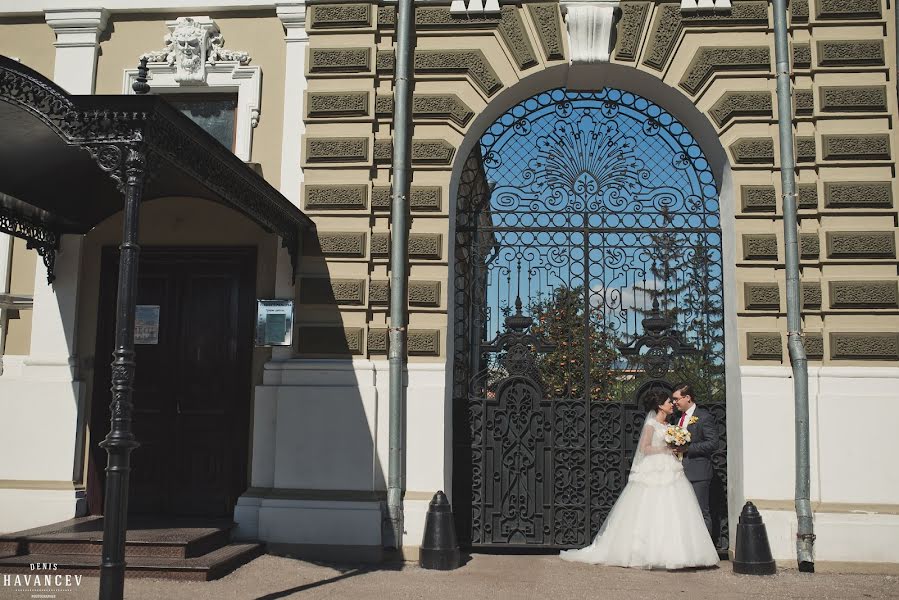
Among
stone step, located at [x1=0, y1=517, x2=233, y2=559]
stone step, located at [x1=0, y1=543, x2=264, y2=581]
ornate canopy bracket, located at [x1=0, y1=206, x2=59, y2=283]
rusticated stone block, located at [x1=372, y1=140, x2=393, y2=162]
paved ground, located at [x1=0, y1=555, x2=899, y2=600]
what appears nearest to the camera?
paved ground, located at [x1=0, y1=555, x2=899, y2=600]

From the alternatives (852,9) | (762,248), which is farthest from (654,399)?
(852,9)

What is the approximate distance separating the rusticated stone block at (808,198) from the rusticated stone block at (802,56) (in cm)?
118

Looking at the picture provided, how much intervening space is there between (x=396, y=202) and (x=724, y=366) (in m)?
3.65

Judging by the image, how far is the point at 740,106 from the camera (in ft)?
27.1

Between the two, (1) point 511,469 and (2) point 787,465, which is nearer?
(2) point 787,465

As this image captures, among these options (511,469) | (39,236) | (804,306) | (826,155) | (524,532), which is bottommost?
(524,532)

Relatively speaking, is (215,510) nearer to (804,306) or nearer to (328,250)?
(328,250)

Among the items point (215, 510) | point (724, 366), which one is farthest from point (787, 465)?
point (215, 510)

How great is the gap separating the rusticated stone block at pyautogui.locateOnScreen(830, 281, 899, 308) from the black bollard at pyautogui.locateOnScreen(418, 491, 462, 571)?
4.07 meters

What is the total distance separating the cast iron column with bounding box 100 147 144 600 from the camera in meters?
5.39

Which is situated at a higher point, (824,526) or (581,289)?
(581,289)

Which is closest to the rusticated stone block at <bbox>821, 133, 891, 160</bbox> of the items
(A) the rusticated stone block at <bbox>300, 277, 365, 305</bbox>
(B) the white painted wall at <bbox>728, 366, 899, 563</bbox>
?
(B) the white painted wall at <bbox>728, 366, 899, 563</bbox>

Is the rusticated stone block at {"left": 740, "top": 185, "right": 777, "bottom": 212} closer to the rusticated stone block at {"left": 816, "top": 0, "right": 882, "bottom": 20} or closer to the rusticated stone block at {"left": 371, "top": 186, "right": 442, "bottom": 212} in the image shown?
the rusticated stone block at {"left": 816, "top": 0, "right": 882, "bottom": 20}

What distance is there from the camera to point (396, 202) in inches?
325
